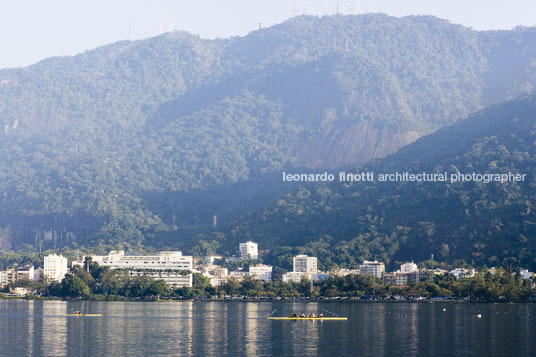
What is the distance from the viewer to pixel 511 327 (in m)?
123

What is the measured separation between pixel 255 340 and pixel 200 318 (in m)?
38.8

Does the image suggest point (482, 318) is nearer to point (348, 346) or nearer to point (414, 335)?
point (414, 335)

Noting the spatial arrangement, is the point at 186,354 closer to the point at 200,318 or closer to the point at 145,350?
the point at 145,350

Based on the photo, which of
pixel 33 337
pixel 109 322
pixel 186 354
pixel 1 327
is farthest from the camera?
pixel 109 322

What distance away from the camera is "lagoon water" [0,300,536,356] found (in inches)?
3775

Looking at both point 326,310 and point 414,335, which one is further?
point 326,310

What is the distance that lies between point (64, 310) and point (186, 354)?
3113 inches

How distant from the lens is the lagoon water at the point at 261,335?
95.9 m

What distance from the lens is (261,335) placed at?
11206cm

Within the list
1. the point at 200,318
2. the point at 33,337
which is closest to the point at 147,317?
the point at 200,318

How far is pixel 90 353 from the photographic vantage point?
9350 cm

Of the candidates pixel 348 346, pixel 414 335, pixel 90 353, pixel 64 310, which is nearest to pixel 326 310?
pixel 64 310

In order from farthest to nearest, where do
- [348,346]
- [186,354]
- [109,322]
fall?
[109,322], [348,346], [186,354]

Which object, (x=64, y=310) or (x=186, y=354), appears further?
(x=64, y=310)
